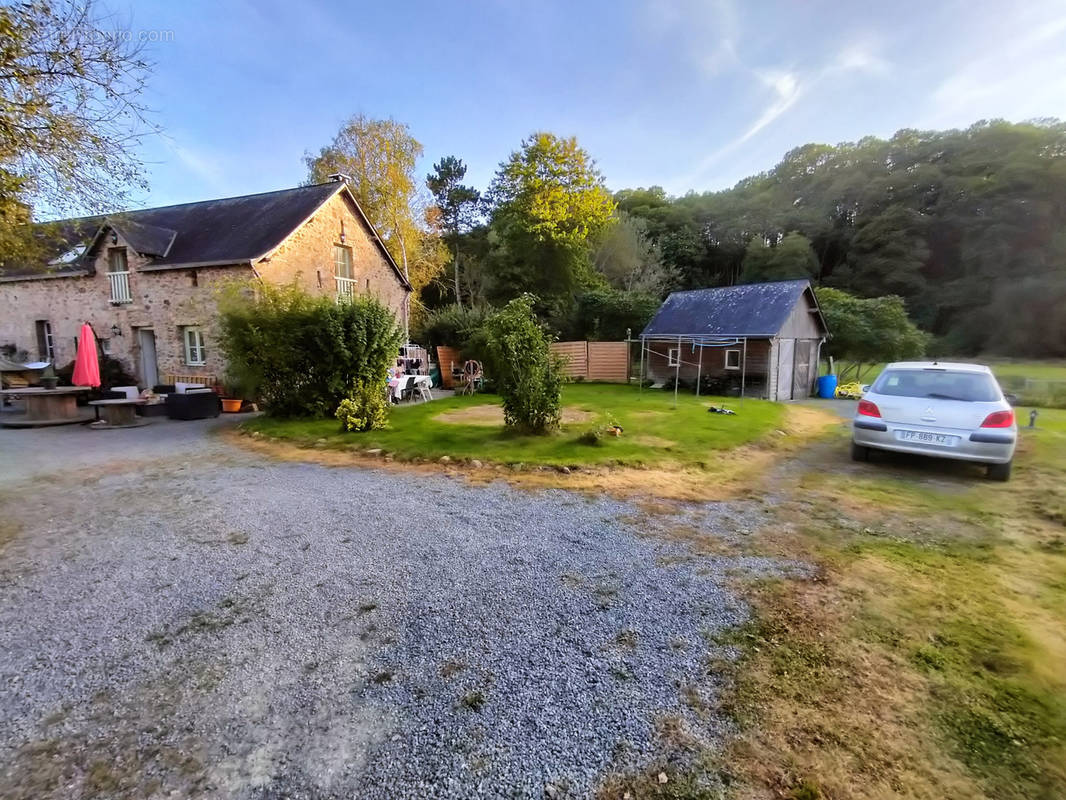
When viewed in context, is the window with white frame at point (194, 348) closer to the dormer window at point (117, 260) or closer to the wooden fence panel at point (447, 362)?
the dormer window at point (117, 260)

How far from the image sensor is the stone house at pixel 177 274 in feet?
47.7

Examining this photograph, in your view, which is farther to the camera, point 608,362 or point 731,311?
point 608,362

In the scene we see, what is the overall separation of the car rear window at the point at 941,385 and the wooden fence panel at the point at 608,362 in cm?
1453

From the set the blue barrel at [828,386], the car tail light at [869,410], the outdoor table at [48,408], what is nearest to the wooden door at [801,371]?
the blue barrel at [828,386]

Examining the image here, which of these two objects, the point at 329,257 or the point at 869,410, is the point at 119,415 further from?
the point at 869,410

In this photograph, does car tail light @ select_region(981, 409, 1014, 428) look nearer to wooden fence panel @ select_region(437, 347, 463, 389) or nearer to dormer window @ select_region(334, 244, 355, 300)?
wooden fence panel @ select_region(437, 347, 463, 389)

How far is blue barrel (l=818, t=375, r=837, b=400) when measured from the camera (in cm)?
1766

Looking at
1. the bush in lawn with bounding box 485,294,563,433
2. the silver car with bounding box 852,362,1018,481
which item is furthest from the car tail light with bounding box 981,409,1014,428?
the bush in lawn with bounding box 485,294,563,433

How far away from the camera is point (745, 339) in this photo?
16000 millimetres

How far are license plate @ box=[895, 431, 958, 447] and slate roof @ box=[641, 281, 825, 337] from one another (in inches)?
384

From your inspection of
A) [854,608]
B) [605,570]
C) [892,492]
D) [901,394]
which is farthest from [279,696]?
[901,394]

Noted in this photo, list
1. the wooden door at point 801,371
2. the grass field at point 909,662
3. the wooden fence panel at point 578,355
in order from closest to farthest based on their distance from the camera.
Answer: the grass field at point 909,662 → the wooden door at point 801,371 → the wooden fence panel at point 578,355

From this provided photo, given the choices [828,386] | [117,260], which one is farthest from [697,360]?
[117,260]

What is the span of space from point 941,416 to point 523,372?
572 centimetres
